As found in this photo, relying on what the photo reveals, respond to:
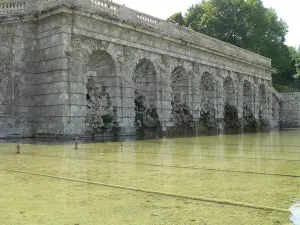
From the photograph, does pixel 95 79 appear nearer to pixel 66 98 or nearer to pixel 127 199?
pixel 66 98

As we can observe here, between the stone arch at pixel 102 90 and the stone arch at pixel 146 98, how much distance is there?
183 cm

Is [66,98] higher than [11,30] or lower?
lower

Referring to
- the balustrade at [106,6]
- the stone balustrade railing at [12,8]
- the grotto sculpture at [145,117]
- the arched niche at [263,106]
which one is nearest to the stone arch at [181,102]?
the grotto sculpture at [145,117]

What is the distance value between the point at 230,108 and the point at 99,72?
42.5ft

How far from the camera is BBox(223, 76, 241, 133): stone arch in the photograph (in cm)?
2667

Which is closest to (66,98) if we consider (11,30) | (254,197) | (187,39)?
(11,30)

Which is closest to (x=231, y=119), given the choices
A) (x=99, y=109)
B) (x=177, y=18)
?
(x=99, y=109)

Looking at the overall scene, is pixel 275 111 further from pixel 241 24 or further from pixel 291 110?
pixel 241 24

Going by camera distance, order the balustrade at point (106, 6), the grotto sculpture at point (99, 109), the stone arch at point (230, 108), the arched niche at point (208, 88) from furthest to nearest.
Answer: the stone arch at point (230, 108)
the arched niche at point (208, 88)
the balustrade at point (106, 6)
the grotto sculpture at point (99, 109)

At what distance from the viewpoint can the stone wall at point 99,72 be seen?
49.5 ft

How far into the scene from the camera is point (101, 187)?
486 centimetres

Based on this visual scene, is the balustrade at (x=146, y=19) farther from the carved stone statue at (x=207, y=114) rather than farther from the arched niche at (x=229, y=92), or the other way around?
the arched niche at (x=229, y=92)

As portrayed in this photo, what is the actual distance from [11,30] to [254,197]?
14.4 metres

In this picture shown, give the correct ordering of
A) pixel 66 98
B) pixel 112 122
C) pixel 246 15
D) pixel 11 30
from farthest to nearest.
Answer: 1. pixel 246 15
2. pixel 112 122
3. pixel 11 30
4. pixel 66 98
